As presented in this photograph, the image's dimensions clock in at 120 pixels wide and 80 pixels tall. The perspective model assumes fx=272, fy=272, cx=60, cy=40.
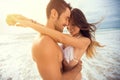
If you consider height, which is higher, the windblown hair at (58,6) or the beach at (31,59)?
the windblown hair at (58,6)

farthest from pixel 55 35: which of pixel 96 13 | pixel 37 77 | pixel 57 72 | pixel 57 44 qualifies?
pixel 96 13

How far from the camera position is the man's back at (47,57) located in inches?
62.6

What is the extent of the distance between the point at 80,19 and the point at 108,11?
47cm

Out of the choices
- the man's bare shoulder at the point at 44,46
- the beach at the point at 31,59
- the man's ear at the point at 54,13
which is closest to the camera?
the man's bare shoulder at the point at 44,46

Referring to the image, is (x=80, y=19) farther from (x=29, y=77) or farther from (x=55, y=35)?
(x=29, y=77)

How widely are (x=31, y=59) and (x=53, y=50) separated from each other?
1.36ft

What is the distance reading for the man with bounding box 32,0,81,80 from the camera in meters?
1.60

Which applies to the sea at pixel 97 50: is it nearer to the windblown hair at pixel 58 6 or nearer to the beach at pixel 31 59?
the beach at pixel 31 59

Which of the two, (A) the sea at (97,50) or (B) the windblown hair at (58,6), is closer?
(B) the windblown hair at (58,6)

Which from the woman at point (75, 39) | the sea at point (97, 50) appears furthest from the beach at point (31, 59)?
the woman at point (75, 39)

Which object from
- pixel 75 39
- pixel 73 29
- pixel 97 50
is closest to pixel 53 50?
pixel 75 39

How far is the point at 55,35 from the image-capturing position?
5.54ft

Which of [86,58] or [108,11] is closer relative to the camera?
[86,58]

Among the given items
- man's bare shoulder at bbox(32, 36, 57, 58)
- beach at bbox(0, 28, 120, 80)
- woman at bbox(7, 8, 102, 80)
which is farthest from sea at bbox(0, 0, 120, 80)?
man's bare shoulder at bbox(32, 36, 57, 58)
